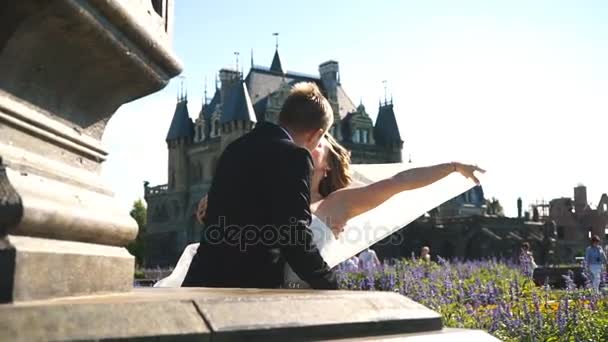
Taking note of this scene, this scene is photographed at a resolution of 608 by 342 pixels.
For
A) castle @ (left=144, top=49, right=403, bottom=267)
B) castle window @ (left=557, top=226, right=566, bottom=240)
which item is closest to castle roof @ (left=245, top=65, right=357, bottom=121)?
castle @ (left=144, top=49, right=403, bottom=267)

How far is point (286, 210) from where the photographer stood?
2594mm

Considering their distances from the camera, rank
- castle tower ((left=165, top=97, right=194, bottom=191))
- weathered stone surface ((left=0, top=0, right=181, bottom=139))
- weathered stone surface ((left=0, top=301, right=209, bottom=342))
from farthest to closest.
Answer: castle tower ((left=165, top=97, right=194, bottom=191)) < weathered stone surface ((left=0, top=0, right=181, bottom=139)) < weathered stone surface ((left=0, top=301, right=209, bottom=342))

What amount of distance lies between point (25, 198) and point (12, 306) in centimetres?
30

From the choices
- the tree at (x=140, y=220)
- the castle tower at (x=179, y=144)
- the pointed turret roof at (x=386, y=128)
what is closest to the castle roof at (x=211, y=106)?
the castle tower at (x=179, y=144)

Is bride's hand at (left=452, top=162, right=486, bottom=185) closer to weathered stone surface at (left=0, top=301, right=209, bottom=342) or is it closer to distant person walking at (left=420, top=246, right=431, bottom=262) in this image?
weathered stone surface at (left=0, top=301, right=209, bottom=342)

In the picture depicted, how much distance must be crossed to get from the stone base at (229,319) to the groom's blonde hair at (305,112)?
125cm

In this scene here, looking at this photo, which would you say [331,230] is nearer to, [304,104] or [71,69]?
[304,104]

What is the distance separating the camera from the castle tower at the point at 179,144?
56.6 meters

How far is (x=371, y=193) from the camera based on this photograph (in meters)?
3.35

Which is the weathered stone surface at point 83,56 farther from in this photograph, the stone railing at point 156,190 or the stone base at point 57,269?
the stone railing at point 156,190

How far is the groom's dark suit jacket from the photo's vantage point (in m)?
2.51

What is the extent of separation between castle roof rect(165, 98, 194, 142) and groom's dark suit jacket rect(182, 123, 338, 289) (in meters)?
55.0

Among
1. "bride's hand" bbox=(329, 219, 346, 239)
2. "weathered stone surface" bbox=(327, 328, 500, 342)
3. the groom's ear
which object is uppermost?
the groom's ear

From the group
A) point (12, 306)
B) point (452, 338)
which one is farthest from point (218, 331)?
point (452, 338)
